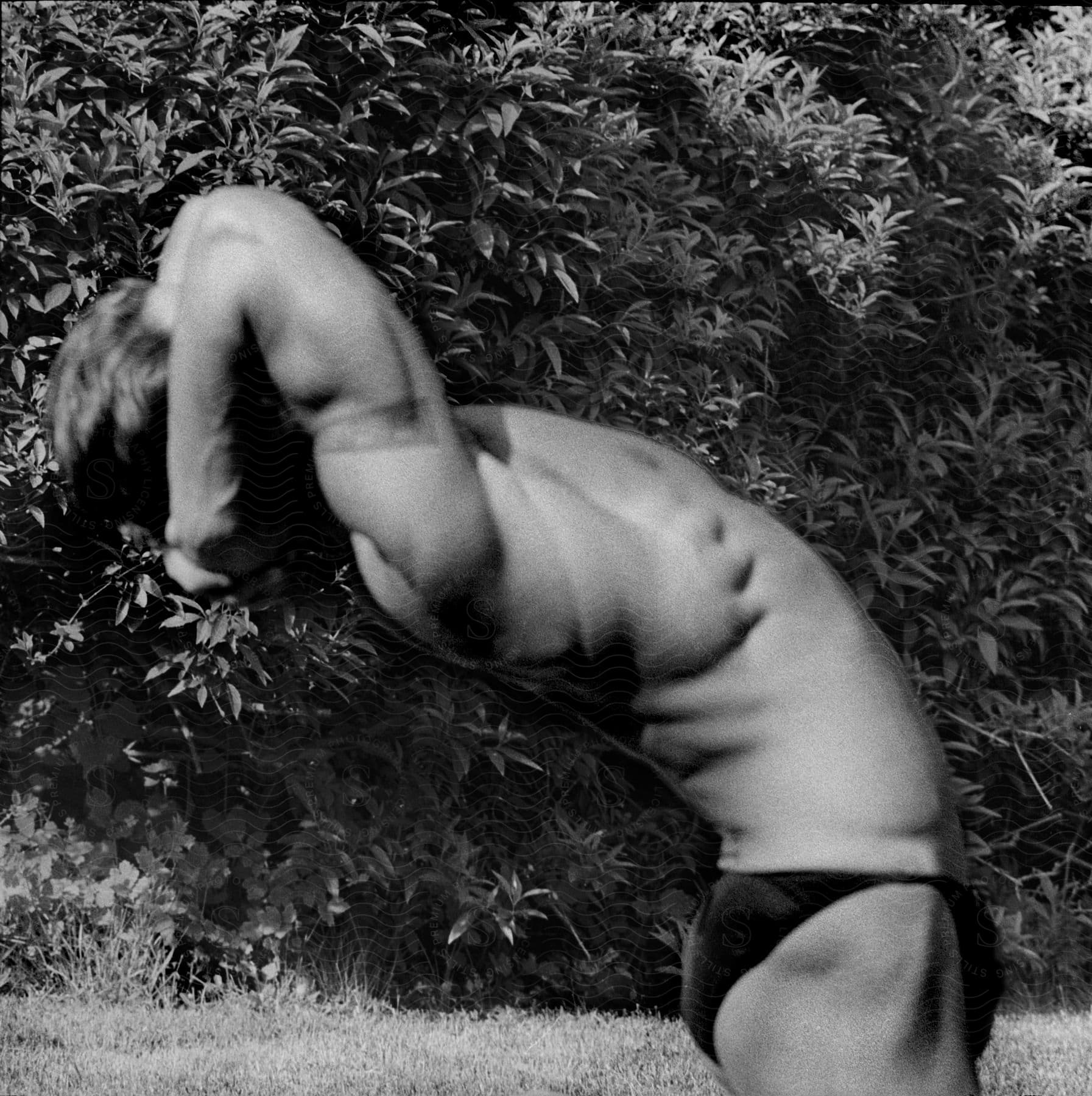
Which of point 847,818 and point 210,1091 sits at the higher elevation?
point 847,818

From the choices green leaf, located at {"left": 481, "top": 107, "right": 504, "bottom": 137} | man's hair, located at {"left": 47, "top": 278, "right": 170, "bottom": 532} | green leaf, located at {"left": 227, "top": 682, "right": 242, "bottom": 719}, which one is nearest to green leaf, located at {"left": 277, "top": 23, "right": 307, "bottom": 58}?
green leaf, located at {"left": 481, "top": 107, "right": 504, "bottom": 137}

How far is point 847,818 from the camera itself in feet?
3.91

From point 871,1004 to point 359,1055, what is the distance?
5.59ft

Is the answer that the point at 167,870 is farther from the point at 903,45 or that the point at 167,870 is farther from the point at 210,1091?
the point at 903,45

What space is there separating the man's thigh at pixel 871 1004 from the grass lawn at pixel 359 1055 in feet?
4.69

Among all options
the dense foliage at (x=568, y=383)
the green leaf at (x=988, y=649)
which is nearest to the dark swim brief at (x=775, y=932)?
the dense foliage at (x=568, y=383)

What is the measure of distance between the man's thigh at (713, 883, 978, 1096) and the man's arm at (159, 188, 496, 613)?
1.38 ft

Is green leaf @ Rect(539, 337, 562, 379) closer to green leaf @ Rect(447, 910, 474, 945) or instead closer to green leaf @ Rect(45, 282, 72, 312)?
green leaf @ Rect(447, 910, 474, 945)

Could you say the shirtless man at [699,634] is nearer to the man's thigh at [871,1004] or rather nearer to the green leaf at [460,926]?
the man's thigh at [871,1004]

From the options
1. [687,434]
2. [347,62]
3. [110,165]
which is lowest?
[687,434]

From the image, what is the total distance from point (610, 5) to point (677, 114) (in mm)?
278

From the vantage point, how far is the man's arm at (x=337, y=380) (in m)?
1.21

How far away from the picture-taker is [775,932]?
1.22 metres

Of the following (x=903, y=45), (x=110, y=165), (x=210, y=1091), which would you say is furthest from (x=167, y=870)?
(x=903, y=45)
